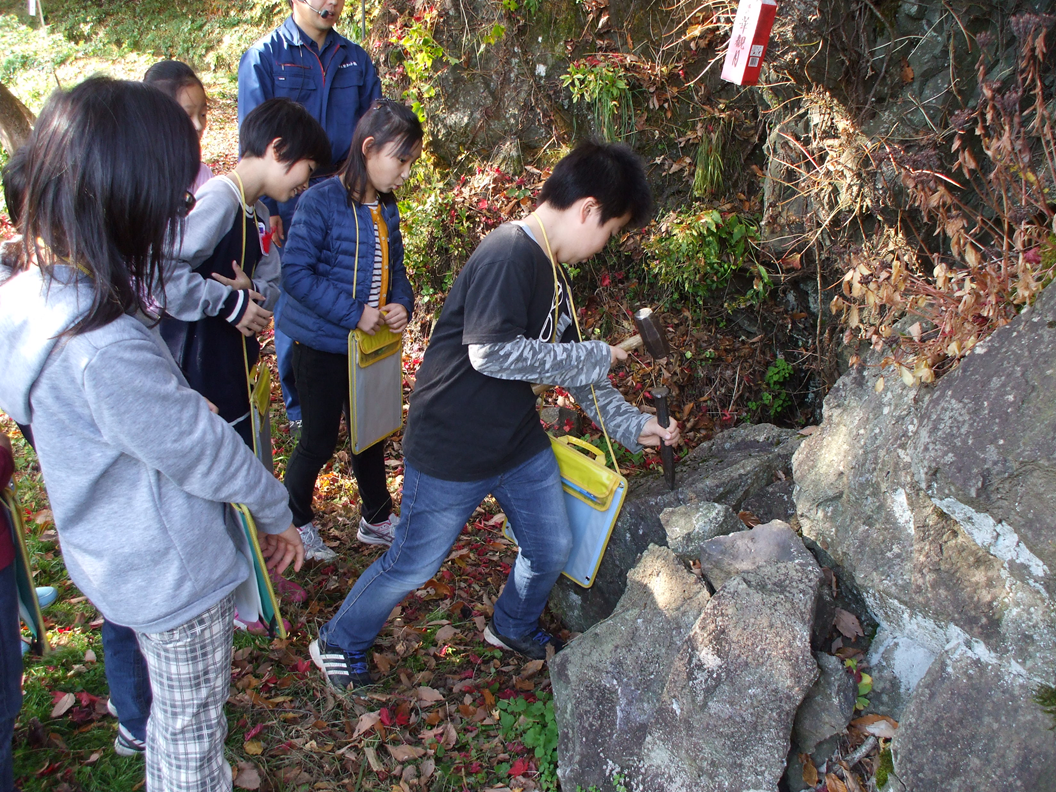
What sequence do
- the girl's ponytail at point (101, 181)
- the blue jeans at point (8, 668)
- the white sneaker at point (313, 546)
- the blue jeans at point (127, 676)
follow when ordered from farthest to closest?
the white sneaker at point (313, 546), the blue jeans at point (127, 676), the blue jeans at point (8, 668), the girl's ponytail at point (101, 181)

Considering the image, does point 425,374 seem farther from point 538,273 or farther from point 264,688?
point 264,688

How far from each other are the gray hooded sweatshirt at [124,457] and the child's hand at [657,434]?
1.68 meters

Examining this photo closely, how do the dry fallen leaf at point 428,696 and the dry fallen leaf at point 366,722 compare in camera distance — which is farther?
the dry fallen leaf at point 428,696

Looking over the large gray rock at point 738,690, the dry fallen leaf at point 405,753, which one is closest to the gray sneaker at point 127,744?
the dry fallen leaf at point 405,753

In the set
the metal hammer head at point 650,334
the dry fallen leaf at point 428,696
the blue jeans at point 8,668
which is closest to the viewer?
the blue jeans at point 8,668

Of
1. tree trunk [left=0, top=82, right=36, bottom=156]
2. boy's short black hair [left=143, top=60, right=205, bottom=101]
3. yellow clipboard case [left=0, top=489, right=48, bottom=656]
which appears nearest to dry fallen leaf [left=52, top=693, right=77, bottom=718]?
yellow clipboard case [left=0, top=489, right=48, bottom=656]

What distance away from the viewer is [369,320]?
12.4 ft

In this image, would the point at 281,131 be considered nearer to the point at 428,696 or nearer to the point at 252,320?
the point at 252,320

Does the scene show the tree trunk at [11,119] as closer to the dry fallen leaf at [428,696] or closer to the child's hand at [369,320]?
the child's hand at [369,320]

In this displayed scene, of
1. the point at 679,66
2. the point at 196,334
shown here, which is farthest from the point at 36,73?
the point at 196,334

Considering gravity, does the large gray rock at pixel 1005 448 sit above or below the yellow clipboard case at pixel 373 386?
above

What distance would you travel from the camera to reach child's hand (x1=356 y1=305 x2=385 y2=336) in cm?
375

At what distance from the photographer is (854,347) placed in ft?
14.4

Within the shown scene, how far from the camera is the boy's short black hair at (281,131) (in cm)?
306
